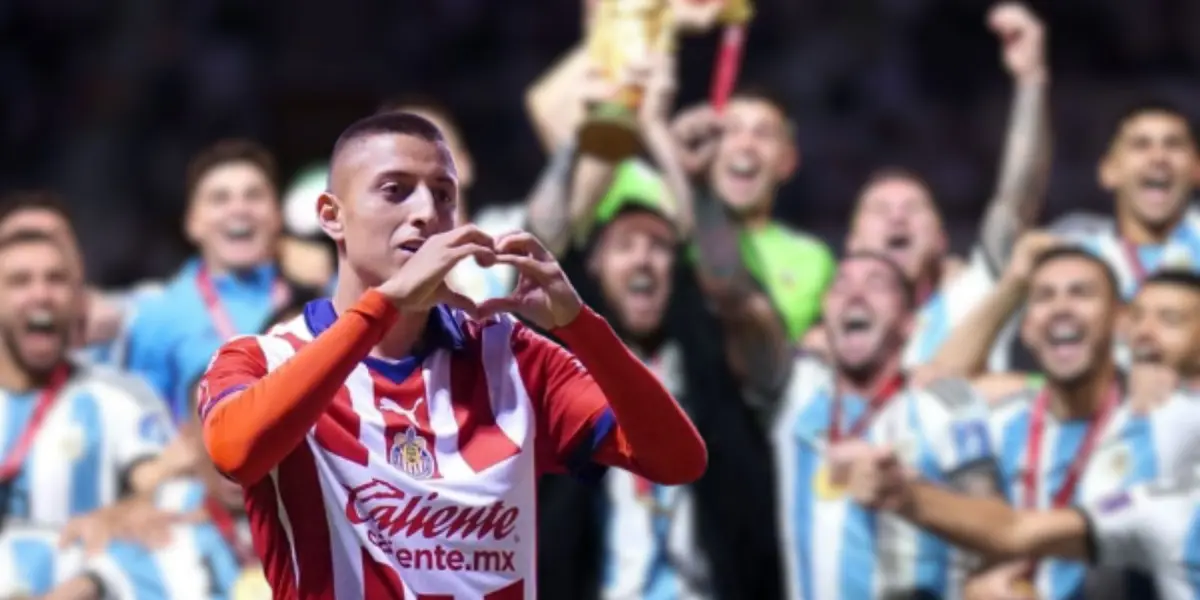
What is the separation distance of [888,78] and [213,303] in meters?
5.01

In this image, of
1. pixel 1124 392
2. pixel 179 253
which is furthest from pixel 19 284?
pixel 179 253

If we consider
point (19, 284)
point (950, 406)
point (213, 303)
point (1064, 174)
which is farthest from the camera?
point (1064, 174)

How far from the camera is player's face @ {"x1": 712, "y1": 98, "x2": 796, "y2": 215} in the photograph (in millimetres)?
6848

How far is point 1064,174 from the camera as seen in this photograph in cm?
1039

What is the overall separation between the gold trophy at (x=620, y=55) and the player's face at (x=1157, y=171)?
1430 millimetres

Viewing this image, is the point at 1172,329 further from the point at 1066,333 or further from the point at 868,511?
the point at 868,511

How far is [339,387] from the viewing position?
3193 millimetres

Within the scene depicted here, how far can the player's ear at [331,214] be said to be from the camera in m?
3.37

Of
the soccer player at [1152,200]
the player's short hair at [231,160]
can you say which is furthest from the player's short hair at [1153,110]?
the player's short hair at [231,160]

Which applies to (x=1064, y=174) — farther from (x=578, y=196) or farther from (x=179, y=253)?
(x=578, y=196)

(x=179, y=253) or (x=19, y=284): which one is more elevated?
(x=179, y=253)

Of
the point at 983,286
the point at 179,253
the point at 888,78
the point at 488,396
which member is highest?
the point at 888,78

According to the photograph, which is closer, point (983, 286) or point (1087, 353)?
point (1087, 353)

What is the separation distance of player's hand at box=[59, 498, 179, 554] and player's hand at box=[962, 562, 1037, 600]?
193 cm
